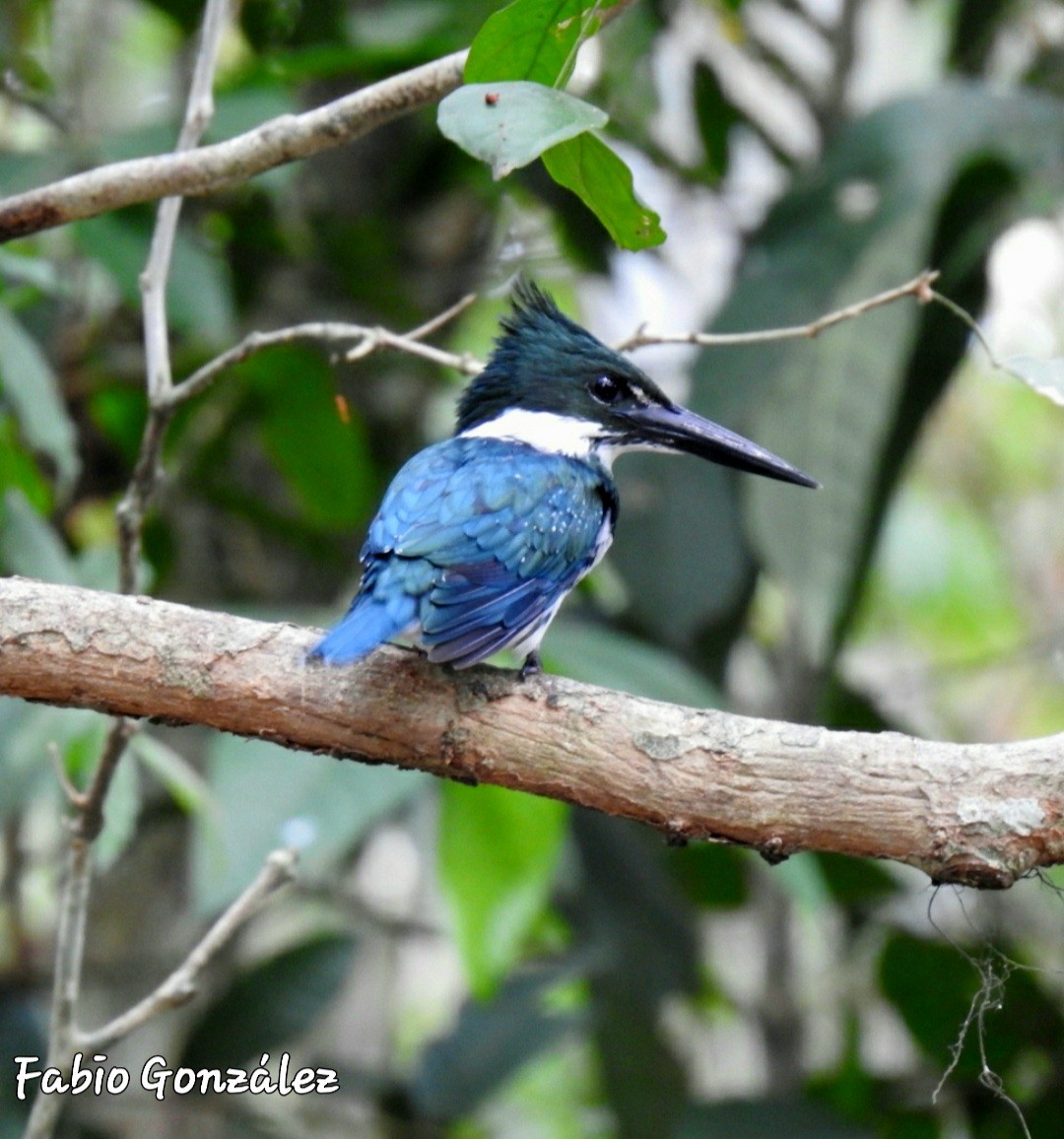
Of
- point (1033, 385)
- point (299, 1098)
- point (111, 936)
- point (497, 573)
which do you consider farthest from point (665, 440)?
point (299, 1098)

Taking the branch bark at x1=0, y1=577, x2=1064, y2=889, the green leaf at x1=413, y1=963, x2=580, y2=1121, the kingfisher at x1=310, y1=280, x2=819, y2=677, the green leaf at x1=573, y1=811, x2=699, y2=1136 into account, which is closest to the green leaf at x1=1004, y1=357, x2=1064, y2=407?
the branch bark at x1=0, y1=577, x2=1064, y2=889

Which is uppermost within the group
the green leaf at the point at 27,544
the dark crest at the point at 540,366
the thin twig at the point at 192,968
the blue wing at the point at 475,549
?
the dark crest at the point at 540,366

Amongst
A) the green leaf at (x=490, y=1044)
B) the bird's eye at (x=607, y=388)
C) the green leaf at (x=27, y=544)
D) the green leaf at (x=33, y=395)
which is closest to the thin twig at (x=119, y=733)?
the green leaf at (x=33, y=395)

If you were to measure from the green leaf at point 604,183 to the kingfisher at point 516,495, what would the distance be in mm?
575

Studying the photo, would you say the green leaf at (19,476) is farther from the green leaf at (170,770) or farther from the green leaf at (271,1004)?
the green leaf at (271,1004)

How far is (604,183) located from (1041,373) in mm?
615

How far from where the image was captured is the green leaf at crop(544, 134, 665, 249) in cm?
179

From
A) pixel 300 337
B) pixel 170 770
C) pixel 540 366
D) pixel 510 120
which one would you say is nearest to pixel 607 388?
pixel 540 366

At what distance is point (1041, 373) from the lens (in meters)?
1.99

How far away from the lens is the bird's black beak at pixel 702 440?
270 cm

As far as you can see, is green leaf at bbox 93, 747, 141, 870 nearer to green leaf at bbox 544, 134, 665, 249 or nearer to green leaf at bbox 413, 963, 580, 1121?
green leaf at bbox 544, 134, 665, 249

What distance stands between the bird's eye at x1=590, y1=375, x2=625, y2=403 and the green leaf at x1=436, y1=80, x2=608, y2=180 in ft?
3.75

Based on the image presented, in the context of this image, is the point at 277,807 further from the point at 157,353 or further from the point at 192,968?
the point at 157,353

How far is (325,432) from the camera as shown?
3785mm
